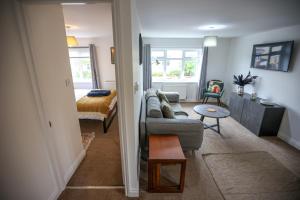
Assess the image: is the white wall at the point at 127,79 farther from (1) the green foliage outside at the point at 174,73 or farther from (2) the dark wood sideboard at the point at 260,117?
(1) the green foliage outside at the point at 174,73

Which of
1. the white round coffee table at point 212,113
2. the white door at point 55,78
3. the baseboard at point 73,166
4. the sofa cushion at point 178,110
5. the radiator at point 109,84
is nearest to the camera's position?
the white door at point 55,78

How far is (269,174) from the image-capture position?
2.12 meters

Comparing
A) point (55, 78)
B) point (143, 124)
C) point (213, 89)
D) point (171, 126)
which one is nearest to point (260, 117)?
point (213, 89)

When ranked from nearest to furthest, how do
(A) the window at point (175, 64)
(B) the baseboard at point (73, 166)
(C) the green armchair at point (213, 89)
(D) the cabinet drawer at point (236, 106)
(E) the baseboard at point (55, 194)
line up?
(E) the baseboard at point (55, 194)
(B) the baseboard at point (73, 166)
(D) the cabinet drawer at point (236, 106)
(C) the green armchair at point (213, 89)
(A) the window at point (175, 64)

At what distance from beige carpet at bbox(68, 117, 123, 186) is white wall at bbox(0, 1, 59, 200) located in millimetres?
566

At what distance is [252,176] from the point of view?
2082 millimetres

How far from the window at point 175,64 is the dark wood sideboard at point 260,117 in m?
2.26

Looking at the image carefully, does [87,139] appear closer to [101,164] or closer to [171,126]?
[101,164]

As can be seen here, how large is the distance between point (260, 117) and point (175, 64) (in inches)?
Result: 125

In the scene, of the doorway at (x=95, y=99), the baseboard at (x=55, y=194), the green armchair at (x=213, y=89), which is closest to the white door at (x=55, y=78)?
the baseboard at (x=55, y=194)

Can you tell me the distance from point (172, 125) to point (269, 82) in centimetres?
281

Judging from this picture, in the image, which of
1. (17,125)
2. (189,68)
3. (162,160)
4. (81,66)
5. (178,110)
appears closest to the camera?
(17,125)

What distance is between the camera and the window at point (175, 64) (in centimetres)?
528

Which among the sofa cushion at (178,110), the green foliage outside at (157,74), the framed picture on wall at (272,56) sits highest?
the framed picture on wall at (272,56)
